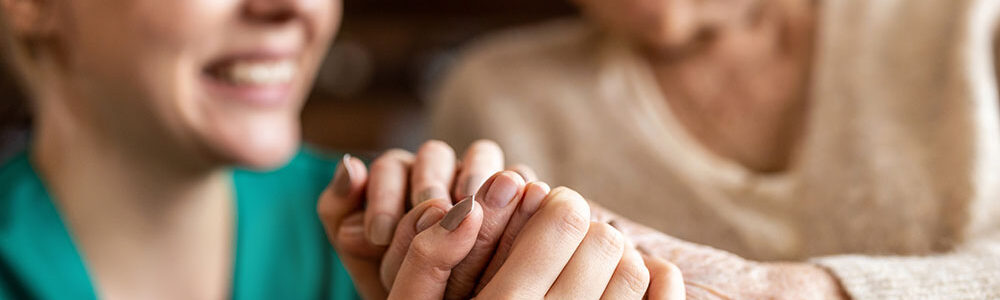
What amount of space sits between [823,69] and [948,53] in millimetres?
117

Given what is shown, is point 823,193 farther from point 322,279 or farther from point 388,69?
point 388,69

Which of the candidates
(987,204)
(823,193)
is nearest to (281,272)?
(823,193)

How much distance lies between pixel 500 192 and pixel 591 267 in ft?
0.22

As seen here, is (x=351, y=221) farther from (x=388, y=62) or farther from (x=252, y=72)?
(x=388, y=62)

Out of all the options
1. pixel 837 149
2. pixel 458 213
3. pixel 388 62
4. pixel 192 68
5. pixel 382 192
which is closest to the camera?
pixel 458 213

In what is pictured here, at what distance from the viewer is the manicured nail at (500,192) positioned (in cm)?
50

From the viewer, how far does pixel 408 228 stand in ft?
1.78

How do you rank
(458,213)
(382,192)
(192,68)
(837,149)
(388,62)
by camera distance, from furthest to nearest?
(388,62)
(837,149)
(192,68)
(382,192)
(458,213)

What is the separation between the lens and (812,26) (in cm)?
94

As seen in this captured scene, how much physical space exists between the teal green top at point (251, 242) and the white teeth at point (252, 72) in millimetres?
189

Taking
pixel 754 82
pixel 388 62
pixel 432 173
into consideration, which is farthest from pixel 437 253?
pixel 388 62

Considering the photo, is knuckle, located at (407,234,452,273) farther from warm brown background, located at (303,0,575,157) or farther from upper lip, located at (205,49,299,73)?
warm brown background, located at (303,0,575,157)

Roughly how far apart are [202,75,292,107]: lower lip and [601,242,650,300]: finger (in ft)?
1.28

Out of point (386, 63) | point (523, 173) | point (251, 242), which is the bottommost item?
point (386, 63)
